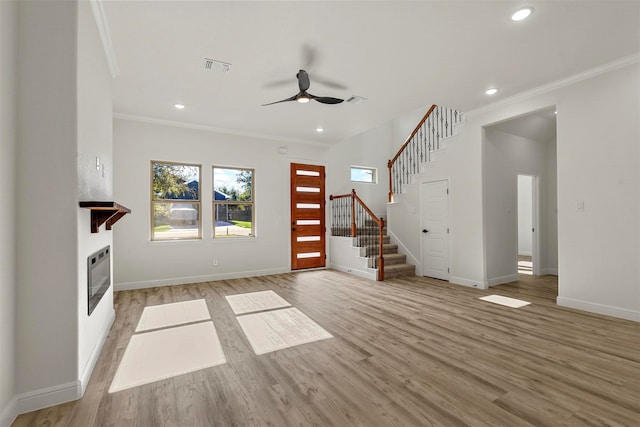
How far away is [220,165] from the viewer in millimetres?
5973

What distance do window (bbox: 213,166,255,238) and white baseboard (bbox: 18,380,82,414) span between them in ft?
13.1

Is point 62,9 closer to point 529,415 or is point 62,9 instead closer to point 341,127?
point 529,415

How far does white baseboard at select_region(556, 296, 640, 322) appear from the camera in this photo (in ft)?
11.3

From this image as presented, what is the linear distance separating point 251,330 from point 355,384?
4.91 feet

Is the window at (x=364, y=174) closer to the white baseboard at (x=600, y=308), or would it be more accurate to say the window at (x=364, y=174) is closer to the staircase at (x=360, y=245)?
the staircase at (x=360, y=245)

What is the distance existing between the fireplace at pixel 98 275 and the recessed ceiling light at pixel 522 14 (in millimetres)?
4268

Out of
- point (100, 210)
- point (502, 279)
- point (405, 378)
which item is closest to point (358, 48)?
point (100, 210)

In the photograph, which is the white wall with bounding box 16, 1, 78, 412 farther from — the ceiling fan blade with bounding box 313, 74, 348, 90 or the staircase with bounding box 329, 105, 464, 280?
the staircase with bounding box 329, 105, 464, 280

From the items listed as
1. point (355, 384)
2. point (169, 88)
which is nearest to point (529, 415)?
point (355, 384)

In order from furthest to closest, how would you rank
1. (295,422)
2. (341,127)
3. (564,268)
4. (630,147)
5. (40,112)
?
(341,127) → (564,268) → (630,147) → (40,112) → (295,422)

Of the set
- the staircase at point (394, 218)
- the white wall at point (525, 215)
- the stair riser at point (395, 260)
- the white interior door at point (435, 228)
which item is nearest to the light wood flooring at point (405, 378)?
the white interior door at point (435, 228)

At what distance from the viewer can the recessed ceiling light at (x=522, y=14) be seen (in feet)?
8.48

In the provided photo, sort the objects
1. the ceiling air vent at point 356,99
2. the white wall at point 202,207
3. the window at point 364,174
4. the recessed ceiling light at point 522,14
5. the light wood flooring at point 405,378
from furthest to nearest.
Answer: the window at point 364,174 → the white wall at point 202,207 → the ceiling air vent at point 356,99 → the recessed ceiling light at point 522,14 → the light wood flooring at point 405,378

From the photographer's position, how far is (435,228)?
5.88 meters
